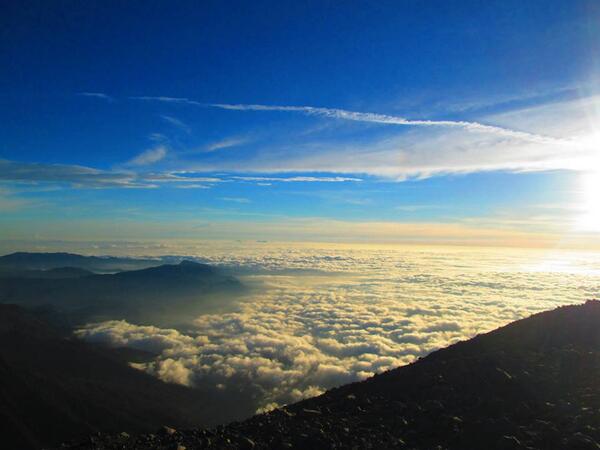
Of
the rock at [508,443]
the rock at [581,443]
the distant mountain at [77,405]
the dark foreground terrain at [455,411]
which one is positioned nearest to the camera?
the rock at [581,443]

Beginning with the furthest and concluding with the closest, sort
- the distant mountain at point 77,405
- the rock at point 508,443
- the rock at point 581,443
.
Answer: the distant mountain at point 77,405, the rock at point 508,443, the rock at point 581,443

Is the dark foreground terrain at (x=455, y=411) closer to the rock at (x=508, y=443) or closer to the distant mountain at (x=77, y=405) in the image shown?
the rock at (x=508, y=443)

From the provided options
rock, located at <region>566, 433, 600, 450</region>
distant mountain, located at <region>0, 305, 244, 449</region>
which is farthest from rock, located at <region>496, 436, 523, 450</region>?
distant mountain, located at <region>0, 305, 244, 449</region>

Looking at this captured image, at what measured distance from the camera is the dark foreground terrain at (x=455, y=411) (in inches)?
566

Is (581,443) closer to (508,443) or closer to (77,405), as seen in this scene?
(508,443)

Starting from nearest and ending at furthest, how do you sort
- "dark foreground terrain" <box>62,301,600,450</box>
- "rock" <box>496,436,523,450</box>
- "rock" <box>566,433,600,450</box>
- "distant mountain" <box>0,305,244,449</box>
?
1. "rock" <box>566,433,600,450</box>
2. "rock" <box>496,436,523,450</box>
3. "dark foreground terrain" <box>62,301,600,450</box>
4. "distant mountain" <box>0,305,244,449</box>

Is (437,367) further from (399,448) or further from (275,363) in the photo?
(275,363)

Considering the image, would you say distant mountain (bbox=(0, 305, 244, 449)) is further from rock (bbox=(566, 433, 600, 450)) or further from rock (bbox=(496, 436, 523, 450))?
rock (bbox=(566, 433, 600, 450))

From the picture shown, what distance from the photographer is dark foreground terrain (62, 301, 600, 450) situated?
14.4 meters

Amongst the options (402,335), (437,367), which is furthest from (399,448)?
(402,335)

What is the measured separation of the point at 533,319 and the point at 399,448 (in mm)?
20034

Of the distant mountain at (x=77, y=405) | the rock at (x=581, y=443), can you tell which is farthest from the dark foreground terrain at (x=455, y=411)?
the distant mountain at (x=77, y=405)

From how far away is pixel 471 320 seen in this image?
123500 mm

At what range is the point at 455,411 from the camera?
17078mm
